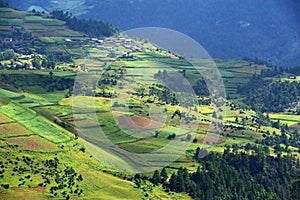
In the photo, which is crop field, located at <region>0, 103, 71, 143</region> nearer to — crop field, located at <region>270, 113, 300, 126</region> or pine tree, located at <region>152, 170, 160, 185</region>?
pine tree, located at <region>152, 170, 160, 185</region>

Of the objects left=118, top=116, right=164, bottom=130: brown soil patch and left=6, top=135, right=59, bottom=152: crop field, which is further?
left=118, top=116, right=164, bottom=130: brown soil patch

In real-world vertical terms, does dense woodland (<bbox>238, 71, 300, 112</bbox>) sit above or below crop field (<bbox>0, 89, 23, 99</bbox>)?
above

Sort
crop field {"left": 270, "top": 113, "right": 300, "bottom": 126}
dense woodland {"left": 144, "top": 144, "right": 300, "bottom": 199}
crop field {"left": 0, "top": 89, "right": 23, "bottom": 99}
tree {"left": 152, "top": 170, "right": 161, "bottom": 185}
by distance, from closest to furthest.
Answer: tree {"left": 152, "top": 170, "right": 161, "bottom": 185} → dense woodland {"left": 144, "top": 144, "right": 300, "bottom": 199} → crop field {"left": 0, "top": 89, "right": 23, "bottom": 99} → crop field {"left": 270, "top": 113, "right": 300, "bottom": 126}

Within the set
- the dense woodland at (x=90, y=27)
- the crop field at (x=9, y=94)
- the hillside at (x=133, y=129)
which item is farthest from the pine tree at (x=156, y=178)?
the dense woodland at (x=90, y=27)

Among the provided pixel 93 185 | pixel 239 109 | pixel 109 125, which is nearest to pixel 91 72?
pixel 239 109

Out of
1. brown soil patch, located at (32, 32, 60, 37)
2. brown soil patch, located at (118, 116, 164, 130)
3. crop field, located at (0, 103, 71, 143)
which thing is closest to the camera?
crop field, located at (0, 103, 71, 143)

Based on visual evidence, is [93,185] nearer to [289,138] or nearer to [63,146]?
[63,146]

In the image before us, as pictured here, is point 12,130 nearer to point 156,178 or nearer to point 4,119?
point 4,119

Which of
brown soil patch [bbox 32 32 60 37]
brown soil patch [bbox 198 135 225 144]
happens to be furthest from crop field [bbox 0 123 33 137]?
brown soil patch [bbox 32 32 60 37]
